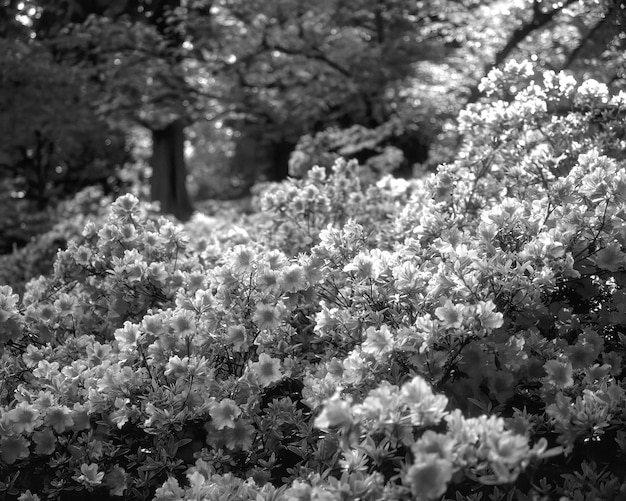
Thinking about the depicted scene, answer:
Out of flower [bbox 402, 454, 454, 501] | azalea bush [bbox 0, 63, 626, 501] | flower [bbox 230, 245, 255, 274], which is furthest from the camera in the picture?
flower [bbox 230, 245, 255, 274]

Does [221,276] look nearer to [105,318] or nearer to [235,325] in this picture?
[235,325]

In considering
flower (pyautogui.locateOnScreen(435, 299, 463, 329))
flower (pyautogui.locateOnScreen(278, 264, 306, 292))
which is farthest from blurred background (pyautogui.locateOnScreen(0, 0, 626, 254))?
flower (pyautogui.locateOnScreen(435, 299, 463, 329))

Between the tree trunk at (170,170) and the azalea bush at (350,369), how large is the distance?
812cm

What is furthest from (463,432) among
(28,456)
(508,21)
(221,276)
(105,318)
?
(508,21)

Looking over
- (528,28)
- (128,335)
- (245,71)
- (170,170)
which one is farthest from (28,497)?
(170,170)

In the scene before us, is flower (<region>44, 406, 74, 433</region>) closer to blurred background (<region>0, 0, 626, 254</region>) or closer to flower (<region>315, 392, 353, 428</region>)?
flower (<region>315, 392, 353, 428</region>)

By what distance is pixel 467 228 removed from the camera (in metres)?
2.73

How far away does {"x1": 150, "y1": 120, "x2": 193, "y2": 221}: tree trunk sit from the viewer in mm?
10688

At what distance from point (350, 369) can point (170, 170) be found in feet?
30.9

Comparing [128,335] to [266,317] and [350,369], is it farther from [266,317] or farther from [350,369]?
[350,369]

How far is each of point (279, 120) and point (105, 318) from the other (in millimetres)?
7497

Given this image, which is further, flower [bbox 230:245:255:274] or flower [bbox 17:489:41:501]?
flower [bbox 230:245:255:274]

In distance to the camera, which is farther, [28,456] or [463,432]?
[28,456]

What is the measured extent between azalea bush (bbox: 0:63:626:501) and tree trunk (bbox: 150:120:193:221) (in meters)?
8.12
